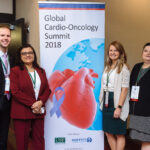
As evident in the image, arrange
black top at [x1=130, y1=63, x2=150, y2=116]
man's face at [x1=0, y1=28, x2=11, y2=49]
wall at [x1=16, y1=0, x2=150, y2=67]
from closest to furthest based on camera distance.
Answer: black top at [x1=130, y1=63, x2=150, y2=116] → man's face at [x1=0, y1=28, x2=11, y2=49] → wall at [x1=16, y1=0, x2=150, y2=67]

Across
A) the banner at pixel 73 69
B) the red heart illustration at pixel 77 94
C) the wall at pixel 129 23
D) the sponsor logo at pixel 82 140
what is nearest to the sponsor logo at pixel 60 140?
the banner at pixel 73 69

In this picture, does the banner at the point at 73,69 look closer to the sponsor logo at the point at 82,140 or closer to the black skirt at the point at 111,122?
the sponsor logo at the point at 82,140

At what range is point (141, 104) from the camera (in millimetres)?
2285

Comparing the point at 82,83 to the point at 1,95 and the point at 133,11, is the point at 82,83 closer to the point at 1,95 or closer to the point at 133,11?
the point at 1,95

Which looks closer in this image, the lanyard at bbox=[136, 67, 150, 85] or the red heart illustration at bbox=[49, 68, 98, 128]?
the lanyard at bbox=[136, 67, 150, 85]

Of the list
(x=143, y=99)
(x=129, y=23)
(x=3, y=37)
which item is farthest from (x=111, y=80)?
(x=129, y=23)

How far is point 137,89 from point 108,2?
8.36 ft

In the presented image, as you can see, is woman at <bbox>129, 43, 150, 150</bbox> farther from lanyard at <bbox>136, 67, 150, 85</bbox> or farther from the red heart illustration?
the red heart illustration

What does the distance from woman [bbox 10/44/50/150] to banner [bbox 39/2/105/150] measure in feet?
0.58

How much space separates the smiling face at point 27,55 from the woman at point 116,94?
853mm

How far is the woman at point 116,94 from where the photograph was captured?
240 centimetres

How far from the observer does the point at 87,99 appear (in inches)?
104

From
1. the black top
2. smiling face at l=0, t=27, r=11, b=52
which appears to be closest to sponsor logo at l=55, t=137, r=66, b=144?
the black top

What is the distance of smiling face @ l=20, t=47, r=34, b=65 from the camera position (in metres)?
2.37
